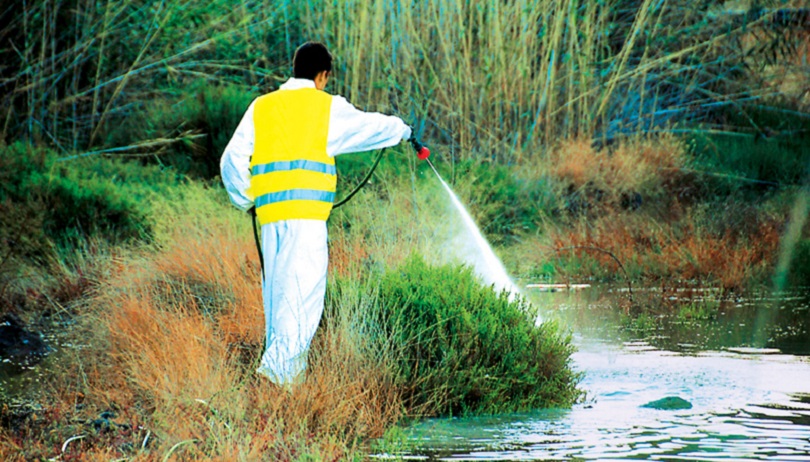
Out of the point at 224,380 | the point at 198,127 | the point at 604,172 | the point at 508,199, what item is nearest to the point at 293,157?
the point at 224,380

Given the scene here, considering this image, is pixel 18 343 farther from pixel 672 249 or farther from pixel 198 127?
pixel 198 127

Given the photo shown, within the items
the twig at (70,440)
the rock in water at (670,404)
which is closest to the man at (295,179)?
the twig at (70,440)

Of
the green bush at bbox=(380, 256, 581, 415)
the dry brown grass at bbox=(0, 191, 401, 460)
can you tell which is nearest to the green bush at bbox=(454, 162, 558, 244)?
the dry brown grass at bbox=(0, 191, 401, 460)

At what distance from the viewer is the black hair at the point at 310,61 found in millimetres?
7516

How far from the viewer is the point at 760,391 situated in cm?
823

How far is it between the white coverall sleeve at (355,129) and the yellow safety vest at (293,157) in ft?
0.14

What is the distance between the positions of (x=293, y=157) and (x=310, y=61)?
583mm

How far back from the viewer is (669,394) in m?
8.18

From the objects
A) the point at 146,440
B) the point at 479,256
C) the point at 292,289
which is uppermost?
the point at 292,289

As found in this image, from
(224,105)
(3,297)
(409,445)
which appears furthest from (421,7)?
(409,445)

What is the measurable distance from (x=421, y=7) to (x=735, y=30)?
14.5 ft

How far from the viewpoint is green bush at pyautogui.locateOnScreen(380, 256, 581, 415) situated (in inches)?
305

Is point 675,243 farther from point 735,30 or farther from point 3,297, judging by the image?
point 3,297

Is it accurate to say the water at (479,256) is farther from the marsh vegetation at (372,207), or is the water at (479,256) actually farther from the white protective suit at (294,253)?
the white protective suit at (294,253)
